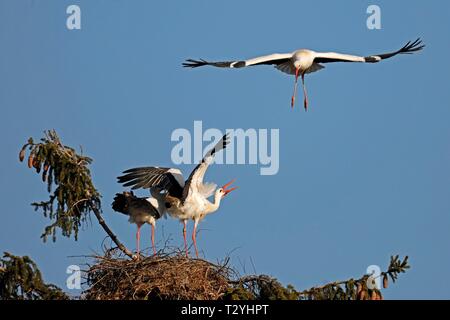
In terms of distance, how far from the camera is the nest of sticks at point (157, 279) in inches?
725

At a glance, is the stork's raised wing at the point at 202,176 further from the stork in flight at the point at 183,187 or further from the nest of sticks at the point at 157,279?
the nest of sticks at the point at 157,279

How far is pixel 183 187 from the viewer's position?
21641mm

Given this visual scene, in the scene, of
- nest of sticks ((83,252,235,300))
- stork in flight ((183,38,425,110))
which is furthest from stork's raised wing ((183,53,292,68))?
nest of sticks ((83,252,235,300))

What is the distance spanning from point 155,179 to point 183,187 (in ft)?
1.83

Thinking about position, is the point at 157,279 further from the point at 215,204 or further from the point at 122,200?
the point at 215,204

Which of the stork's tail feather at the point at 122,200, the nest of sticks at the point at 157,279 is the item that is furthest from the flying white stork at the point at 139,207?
the nest of sticks at the point at 157,279

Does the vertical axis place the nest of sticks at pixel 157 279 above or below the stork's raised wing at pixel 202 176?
below

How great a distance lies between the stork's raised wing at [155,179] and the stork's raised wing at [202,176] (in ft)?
0.44

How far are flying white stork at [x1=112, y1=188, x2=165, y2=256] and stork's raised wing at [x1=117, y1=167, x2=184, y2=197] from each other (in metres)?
0.17

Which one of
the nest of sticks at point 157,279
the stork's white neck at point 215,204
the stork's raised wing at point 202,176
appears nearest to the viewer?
the nest of sticks at point 157,279

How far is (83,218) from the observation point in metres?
19.2

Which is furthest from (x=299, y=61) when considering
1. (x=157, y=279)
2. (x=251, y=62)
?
(x=157, y=279)
